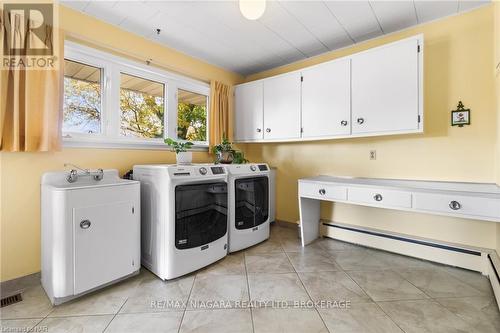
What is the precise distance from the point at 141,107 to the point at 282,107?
1.69 m

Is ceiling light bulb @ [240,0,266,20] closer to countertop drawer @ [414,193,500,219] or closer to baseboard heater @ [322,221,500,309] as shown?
countertop drawer @ [414,193,500,219]

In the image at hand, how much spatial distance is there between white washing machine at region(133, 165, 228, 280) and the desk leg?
0.96 metres

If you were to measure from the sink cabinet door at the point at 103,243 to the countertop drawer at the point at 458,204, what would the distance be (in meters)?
2.34

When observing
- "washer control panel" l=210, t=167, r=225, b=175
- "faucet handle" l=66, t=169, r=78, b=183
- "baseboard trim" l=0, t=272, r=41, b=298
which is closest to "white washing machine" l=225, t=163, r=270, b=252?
"washer control panel" l=210, t=167, r=225, b=175

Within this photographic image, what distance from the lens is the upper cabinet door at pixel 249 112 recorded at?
3.19 m

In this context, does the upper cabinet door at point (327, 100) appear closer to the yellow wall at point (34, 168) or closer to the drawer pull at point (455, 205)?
the drawer pull at point (455, 205)

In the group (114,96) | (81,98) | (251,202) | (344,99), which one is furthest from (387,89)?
(81,98)

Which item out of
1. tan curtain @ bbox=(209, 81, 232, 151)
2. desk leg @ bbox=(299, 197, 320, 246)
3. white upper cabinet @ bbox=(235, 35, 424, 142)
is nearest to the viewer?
white upper cabinet @ bbox=(235, 35, 424, 142)

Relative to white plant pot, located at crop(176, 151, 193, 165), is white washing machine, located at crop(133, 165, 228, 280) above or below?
below

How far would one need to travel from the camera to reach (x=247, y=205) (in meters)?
2.58

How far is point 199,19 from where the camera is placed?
2186 millimetres

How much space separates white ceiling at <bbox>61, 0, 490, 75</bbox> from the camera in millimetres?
1991

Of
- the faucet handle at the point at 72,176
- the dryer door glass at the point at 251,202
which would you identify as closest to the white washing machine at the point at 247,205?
the dryer door glass at the point at 251,202

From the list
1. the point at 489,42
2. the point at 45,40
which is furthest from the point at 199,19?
A: the point at 489,42
